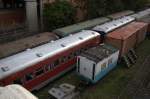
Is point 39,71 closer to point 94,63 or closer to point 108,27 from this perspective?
point 94,63

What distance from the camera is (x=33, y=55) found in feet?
46.9

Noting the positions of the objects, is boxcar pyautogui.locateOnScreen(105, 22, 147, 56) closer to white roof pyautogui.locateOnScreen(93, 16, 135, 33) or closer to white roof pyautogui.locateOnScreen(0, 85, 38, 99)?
white roof pyautogui.locateOnScreen(93, 16, 135, 33)

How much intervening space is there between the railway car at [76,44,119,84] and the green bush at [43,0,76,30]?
9188 millimetres

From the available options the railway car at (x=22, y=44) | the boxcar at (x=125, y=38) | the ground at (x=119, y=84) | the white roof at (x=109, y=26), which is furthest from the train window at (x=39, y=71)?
the white roof at (x=109, y=26)

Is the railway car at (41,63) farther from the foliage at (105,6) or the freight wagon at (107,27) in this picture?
the foliage at (105,6)

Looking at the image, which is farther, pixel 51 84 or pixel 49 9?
pixel 49 9

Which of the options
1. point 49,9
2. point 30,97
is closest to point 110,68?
point 30,97

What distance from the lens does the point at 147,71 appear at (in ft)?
60.3

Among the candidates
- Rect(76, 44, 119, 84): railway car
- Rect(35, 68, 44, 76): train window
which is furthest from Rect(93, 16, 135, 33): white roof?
Rect(35, 68, 44, 76): train window

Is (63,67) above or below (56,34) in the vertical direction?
below

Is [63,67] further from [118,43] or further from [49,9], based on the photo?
[49,9]

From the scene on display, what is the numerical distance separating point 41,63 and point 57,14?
438 inches

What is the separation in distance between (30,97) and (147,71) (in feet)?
42.5

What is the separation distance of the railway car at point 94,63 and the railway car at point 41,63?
1460mm
